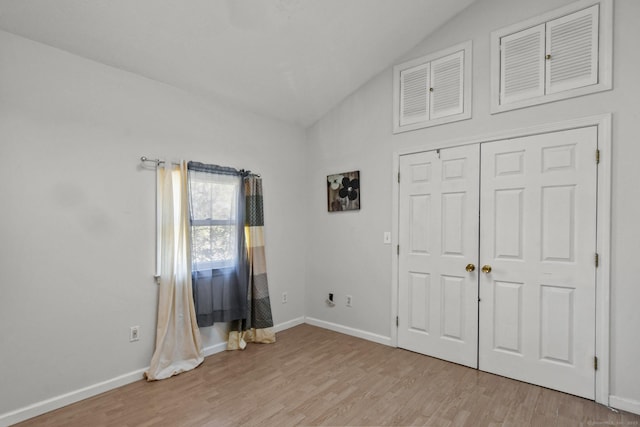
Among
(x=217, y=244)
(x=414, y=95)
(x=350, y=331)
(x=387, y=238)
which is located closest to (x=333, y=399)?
(x=350, y=331)

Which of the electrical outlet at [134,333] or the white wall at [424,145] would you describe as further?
the electrical outlet at [134,333]

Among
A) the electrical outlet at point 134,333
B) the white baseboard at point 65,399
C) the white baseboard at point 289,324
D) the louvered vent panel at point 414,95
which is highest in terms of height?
the louvered vent panel at point 414,95

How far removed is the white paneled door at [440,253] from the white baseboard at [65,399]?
8.20 ft

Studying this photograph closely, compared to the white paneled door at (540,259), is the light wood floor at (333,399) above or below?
below

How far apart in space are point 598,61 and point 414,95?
1.42m

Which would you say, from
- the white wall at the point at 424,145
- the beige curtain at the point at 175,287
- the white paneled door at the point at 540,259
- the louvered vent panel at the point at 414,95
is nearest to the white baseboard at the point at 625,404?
the white wall at the point at 424,145

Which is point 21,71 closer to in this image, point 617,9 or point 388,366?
point 388,366

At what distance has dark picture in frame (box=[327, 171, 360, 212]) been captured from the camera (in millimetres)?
3740

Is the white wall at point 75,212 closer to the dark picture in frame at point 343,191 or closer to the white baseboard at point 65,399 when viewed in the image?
the white baseboard at point 65,399

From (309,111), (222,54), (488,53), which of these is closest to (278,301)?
(309,111)

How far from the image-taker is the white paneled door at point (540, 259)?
94.7 inches

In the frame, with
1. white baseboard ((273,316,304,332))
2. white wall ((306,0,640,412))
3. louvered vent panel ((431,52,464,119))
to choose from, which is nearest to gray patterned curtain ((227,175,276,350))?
white baseboard ((273,316,304,332))

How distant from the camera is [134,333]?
270cm

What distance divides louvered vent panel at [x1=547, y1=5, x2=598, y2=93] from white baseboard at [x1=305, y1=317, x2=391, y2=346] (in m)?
2.74
